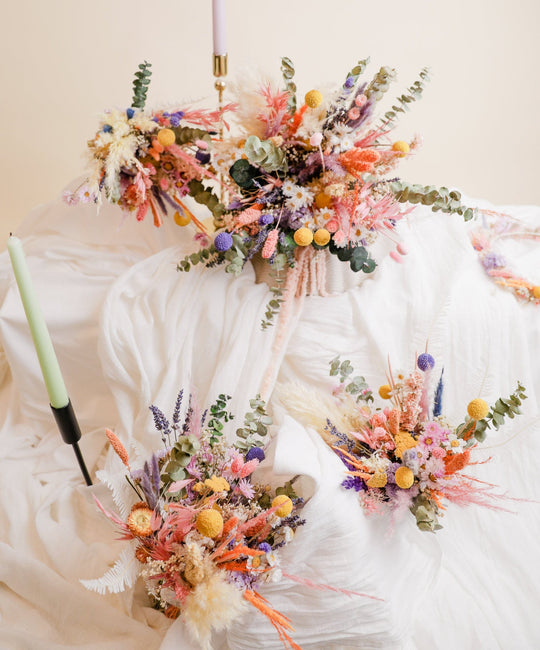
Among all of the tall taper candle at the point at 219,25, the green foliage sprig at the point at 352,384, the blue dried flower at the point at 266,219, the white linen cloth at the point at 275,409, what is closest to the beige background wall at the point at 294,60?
the white linen cloth at the point at 275,409

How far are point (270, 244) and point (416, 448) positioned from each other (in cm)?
49

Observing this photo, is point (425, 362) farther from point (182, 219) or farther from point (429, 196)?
point (182, 219)

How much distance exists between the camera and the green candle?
851 millimetres

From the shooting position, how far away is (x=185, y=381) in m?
1.31

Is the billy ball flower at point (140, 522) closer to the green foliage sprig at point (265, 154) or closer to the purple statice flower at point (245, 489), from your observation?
the purple statice flower at point (245, 489)

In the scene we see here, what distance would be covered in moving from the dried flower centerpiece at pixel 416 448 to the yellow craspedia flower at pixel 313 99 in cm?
54

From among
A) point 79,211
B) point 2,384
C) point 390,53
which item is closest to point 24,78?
point 79,211

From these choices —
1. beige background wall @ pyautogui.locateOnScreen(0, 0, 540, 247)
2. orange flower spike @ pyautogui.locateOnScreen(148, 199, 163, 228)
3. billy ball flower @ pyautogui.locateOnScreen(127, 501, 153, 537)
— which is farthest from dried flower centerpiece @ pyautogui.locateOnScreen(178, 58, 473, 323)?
beige background wall @ pyautogui.locateOnScreen(0, 0, 540, 247)

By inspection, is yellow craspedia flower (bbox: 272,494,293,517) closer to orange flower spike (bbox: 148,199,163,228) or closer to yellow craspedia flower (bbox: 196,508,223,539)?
yellow craspedia flower (bbox: 196,508,223,539)

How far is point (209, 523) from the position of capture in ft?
2.79

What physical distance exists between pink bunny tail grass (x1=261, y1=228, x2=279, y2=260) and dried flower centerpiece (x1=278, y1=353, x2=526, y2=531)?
339 millimetres

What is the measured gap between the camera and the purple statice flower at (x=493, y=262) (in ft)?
4.92

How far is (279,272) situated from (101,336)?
1.32 feet

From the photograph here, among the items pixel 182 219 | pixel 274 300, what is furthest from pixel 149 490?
pixel 182 219
